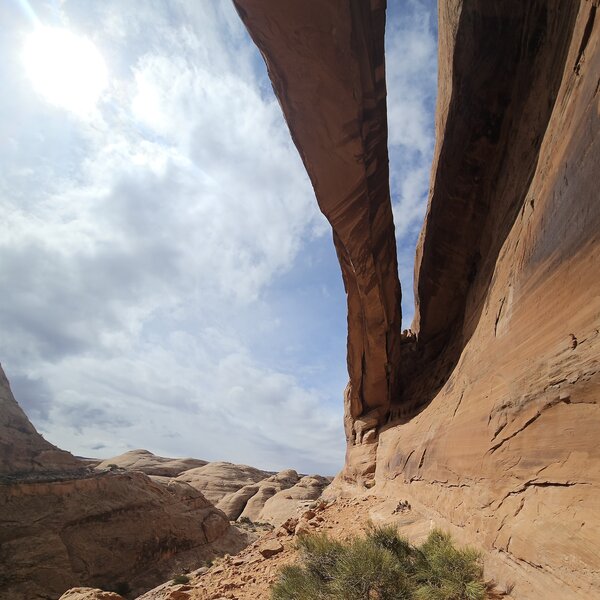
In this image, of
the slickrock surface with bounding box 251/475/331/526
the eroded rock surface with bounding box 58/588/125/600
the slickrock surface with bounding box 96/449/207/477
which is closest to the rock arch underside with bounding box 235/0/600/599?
the eroded rock surface with bounding box 58/588/125/600

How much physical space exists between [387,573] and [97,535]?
842 inches

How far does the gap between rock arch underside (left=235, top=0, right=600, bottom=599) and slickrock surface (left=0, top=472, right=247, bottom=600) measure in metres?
14.5

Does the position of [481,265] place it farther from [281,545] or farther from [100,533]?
[100,533]

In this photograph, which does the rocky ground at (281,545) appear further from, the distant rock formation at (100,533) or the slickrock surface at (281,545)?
the distant rock formation at (100,533)

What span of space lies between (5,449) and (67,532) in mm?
20092

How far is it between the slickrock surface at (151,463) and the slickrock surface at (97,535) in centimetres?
2250

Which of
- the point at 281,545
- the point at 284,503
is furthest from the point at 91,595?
the point at 284,503

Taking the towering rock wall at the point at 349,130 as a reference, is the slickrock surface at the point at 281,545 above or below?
below

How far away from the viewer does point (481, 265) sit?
10.3 m

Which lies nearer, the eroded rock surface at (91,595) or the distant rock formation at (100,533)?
the eroded rock surface at (91,595)

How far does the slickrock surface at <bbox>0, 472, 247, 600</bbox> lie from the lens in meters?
17.3

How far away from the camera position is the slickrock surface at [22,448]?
32.9 m

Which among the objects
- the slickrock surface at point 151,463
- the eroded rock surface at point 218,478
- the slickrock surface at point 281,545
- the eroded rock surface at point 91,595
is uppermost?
the slickrock surface at point 151,463

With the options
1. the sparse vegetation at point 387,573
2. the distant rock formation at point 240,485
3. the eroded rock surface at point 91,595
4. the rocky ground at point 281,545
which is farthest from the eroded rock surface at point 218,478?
the sparse vegetation at point 387,573
